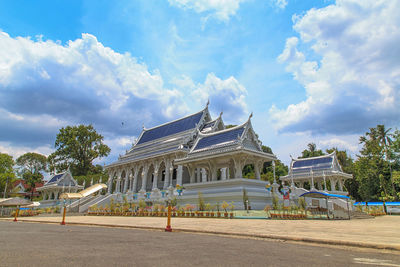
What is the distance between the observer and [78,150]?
6400 centimetres

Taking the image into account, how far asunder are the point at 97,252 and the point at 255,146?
23.0m

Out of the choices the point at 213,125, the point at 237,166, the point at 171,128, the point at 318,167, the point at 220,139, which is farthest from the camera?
the point at 171,128

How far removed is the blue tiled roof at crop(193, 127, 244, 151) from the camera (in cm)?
2555

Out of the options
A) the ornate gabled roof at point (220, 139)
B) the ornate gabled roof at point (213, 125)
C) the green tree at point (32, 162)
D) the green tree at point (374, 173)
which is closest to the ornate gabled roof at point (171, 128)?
the ornate gabled roof at point (213, 125)

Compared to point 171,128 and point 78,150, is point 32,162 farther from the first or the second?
point 171,128

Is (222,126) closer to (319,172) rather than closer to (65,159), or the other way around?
(319,172)

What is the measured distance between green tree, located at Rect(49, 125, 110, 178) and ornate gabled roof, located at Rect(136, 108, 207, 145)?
75.5ft

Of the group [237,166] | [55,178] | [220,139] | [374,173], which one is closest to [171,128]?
[220,139]

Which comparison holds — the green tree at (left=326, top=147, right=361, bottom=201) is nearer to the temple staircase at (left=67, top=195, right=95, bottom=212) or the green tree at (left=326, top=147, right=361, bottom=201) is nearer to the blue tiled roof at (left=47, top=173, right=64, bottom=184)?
the temple staircase at (left=67, top=195, right=95, bottom=212)

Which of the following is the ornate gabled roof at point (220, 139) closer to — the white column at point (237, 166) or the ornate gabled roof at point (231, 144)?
the ornate gabled roof at point (231, 144)

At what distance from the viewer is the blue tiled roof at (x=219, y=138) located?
2555 cm

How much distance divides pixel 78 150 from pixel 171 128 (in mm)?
33226

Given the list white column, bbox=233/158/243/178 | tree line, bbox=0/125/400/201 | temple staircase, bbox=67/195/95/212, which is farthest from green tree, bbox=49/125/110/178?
white column, bbox=233/158/243/178

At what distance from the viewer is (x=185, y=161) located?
27375 mm
